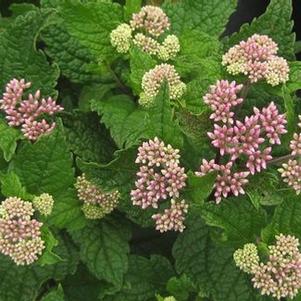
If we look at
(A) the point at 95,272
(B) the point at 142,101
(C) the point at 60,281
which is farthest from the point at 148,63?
(C) the point at 60,281

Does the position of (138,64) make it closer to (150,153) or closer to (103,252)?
(150,153)

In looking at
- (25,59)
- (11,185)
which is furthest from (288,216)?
(25,59)

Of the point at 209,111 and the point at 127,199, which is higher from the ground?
the point at 209,111

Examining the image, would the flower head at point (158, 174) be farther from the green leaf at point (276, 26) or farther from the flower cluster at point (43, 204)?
the green leaf at point (276, 26)

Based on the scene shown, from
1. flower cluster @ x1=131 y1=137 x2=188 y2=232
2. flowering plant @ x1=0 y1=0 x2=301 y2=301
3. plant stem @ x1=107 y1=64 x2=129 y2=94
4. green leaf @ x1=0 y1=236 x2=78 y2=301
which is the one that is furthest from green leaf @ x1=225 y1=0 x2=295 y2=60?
green leaf @ x1=0 y1=236 x2=78 y2=301

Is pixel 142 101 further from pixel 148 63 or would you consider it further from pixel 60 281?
pixel 60 281

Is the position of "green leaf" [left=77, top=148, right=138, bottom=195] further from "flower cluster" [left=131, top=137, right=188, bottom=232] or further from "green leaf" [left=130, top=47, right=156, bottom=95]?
"green leaf" [left=130, top=47, right=156, bottom=95]
